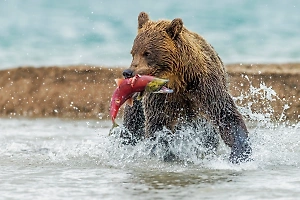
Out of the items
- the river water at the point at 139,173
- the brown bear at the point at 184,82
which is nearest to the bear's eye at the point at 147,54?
the brown bear at the point at 184,82

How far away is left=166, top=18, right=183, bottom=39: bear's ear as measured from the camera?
7.49 meters

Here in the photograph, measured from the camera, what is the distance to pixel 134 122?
917 cm

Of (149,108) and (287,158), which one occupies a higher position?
(149,108)

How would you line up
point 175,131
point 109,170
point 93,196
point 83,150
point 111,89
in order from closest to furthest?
point 93,196 → point 109,170 → point 175,131 → point 83,150 → point 111,89

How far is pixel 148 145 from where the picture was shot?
8.26 m

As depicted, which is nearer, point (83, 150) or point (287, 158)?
point (287, 158)

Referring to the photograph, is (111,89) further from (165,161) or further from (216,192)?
(216,192)

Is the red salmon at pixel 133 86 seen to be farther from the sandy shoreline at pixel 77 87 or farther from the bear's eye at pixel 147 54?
the sandy shoreline at pixel 77 87

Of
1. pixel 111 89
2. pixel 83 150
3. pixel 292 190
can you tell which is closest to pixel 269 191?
pixel 292 190

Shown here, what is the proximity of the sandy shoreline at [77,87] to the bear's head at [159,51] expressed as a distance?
295 inches

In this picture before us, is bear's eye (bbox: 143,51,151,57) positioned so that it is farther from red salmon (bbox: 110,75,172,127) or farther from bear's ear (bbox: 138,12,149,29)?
bear's ear (bbox: 138,12,149,29)

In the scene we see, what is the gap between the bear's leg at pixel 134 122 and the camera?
909 centimetres

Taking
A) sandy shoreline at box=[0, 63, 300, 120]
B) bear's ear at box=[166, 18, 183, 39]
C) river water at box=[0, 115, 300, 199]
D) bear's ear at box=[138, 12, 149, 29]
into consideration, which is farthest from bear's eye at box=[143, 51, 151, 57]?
sandy shoreline at box=[0, 63, 300, 120]

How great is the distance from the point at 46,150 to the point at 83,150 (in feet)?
2.07
